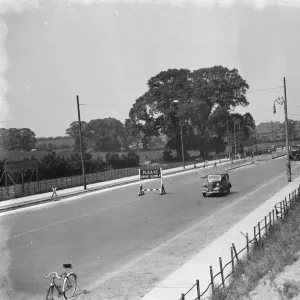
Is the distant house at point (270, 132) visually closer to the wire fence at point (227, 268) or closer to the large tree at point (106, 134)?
the large tree at point (106, 134)

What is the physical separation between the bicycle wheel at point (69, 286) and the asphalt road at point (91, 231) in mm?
439

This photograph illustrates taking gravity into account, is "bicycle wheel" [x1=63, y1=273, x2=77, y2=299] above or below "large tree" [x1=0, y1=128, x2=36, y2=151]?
below

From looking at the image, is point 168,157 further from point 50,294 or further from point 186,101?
point 50,294

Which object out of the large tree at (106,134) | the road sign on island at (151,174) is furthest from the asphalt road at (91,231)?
the large tree at (106,134)

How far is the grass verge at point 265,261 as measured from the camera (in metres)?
9.12

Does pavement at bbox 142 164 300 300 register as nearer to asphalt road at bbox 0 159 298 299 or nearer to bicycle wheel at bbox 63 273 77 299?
bicycle wheel at bbox 63 273 77 299

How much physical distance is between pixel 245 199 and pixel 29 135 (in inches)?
2743

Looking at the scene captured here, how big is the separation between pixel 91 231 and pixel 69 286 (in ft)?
24.6

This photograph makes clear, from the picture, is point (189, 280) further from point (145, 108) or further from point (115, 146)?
point (115, 146)

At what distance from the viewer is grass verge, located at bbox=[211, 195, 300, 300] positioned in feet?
29.9

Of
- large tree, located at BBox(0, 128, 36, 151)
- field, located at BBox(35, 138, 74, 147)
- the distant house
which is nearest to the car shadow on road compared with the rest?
large tree, located at BBox(0, 128, 36, 151)

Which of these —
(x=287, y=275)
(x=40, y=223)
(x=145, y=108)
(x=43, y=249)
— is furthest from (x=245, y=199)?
(x=145, y=108)

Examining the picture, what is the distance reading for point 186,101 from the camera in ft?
276

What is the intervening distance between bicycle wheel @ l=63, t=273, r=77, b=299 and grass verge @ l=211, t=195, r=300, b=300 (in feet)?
12.0
